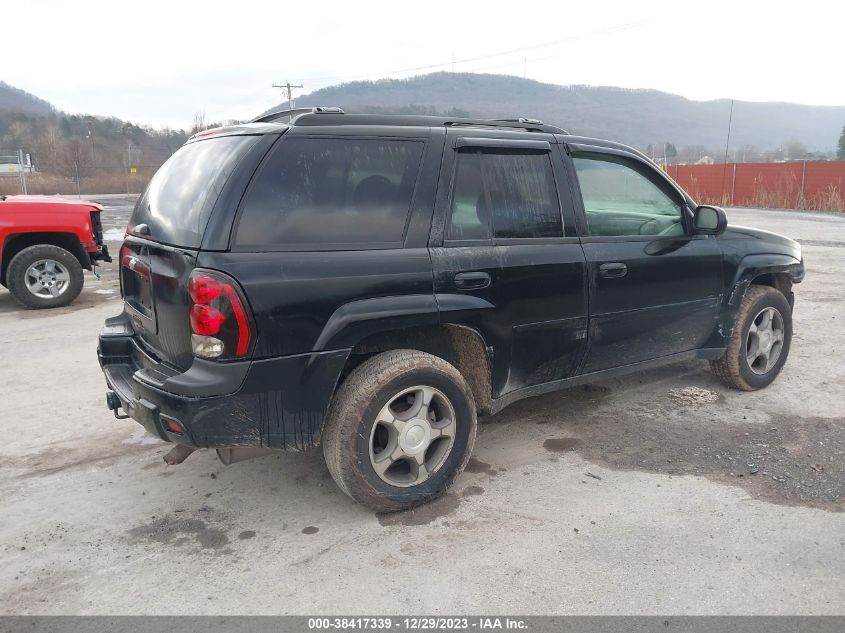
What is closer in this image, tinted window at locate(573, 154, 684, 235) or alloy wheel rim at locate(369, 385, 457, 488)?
alloy wheel rim at locate(369, 385, 457, 488)

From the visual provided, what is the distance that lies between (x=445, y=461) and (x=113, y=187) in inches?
1994

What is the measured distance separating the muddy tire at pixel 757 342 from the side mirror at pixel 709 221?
68 cm

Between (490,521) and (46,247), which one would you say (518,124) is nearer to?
(490,521)

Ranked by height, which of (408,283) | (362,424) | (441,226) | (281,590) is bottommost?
(281,590)

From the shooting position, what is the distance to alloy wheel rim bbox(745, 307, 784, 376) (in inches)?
187

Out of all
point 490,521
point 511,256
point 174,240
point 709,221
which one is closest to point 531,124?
point 511,256

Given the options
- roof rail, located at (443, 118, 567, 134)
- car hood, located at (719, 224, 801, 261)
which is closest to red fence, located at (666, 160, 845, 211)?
car hood, located at (719, 224, 801, 261)

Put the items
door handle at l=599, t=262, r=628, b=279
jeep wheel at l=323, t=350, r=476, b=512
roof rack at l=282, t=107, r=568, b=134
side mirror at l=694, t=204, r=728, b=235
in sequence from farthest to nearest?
side mirror at l=694, t=204, r=728, b=235
door handle at l=599, t=262, r=628, b=279
roof rack at l=282, t=107, r=568, b=134
jeep wheel at l=323, t=350, r=476, b=512

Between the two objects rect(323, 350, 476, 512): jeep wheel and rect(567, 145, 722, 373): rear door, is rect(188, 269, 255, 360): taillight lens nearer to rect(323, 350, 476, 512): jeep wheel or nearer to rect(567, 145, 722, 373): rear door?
rect(323, 350, 476, 512): jeep wheel

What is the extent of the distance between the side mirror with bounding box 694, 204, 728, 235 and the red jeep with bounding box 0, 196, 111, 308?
723 cm

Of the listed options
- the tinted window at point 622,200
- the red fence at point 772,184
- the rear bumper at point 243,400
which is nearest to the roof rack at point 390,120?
the tinted window at point 622,200

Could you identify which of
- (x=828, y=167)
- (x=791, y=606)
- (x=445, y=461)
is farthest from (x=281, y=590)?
(x=828, y=167)

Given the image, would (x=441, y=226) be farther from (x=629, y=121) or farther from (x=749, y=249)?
(x=629, y=121)
